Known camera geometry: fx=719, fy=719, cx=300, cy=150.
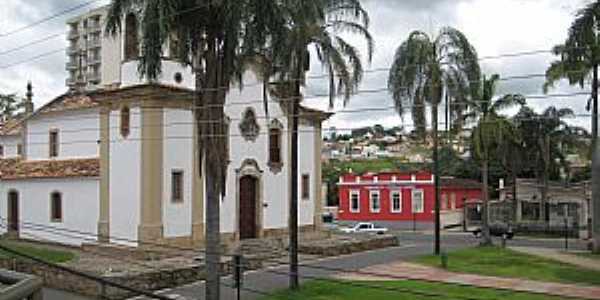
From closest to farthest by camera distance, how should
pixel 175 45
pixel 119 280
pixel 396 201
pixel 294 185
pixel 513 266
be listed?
pixel 175 45
pixel 119 280
pixel 294 185
pixel 513 266
pixel 396 201

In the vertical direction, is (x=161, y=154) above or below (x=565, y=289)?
above

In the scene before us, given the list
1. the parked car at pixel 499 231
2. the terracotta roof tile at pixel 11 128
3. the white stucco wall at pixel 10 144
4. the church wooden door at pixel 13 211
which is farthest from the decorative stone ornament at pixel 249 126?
the parked car at pixel 499 231

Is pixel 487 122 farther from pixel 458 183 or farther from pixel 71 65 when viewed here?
pixel 71 65

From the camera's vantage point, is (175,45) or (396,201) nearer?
(175,45)

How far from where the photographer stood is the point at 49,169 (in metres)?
31.0

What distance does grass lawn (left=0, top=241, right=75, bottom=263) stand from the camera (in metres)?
25.5

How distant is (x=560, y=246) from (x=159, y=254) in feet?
74.6

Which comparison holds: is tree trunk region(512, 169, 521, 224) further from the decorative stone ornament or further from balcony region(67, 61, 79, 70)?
balcony region(67, 61, 79, 70)

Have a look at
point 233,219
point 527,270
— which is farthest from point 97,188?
point 527,270

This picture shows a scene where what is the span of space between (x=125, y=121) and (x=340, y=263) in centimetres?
972

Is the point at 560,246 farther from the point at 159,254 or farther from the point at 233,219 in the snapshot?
the point at 159,254

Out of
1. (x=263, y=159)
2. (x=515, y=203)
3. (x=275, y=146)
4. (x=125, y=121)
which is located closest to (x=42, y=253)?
(x=125, y=121)

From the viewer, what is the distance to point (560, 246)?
38.1 meters

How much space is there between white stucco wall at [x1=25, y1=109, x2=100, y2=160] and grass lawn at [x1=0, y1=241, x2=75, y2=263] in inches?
168
